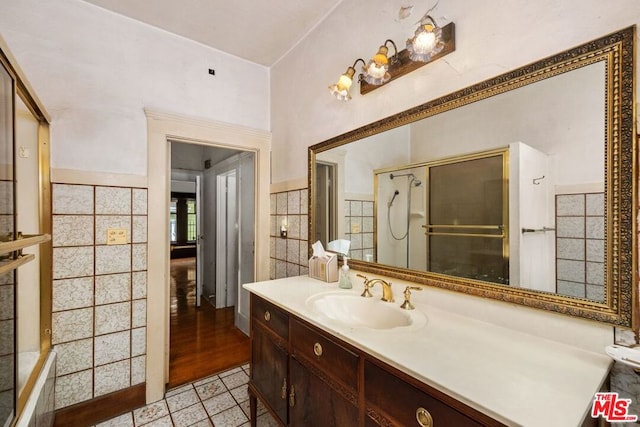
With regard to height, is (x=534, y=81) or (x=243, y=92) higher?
(x=243, y=92)

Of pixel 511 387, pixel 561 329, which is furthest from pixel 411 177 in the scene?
pixel 511 387

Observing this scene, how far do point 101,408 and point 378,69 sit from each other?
2.72 m

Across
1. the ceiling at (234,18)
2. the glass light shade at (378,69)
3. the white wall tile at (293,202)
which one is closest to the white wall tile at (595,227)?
the glass light shade at (378,69)

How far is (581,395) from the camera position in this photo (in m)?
0.67

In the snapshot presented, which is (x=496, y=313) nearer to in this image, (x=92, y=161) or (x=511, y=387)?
(x=511, y=387)

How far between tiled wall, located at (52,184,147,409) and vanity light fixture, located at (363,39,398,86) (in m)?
1.74

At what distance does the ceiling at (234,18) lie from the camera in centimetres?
185

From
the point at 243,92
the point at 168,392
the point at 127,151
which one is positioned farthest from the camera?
the point at 243,92

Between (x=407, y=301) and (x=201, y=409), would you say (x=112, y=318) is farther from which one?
(x=407, y=301)

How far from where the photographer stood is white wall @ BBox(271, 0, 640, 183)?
37.8 inches

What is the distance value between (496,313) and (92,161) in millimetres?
2445

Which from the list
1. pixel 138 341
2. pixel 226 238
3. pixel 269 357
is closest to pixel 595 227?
pixel 269 357

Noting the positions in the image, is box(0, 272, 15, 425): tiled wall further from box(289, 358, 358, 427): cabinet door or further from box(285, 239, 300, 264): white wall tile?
box(285, 239, 300, 264): white wall tile

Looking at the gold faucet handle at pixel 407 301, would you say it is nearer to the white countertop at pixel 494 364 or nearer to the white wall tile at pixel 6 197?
the white countertop at pixel 494 364
